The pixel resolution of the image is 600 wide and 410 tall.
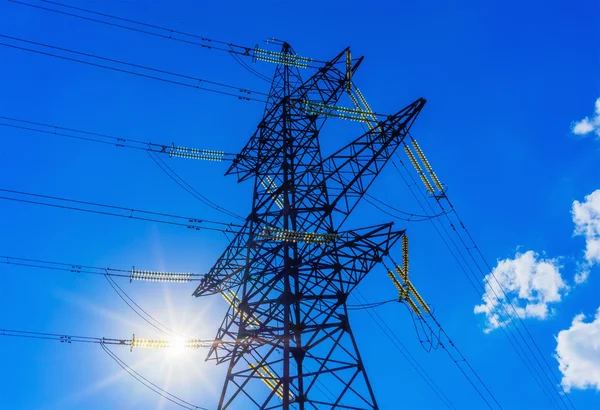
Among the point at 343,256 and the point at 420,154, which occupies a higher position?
the point at 420,154

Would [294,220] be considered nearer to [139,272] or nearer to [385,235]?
[385,235]

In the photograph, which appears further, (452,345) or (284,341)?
(452,345)

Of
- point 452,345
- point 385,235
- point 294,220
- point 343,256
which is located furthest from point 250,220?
point 452,345

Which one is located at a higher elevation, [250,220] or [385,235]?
[250,220]

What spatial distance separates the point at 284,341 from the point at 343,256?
348 centimetres

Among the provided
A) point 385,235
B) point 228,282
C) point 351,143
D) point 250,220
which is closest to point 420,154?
point 351,143

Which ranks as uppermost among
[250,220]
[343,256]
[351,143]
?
[351,143]

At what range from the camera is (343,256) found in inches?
635

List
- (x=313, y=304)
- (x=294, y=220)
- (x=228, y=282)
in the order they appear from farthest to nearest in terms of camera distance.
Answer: (x=228, y=282), (x=294, y=220), (x=313, y=304)

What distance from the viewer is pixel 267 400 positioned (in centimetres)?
1374

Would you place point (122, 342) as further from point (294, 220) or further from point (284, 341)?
point (294, 220)

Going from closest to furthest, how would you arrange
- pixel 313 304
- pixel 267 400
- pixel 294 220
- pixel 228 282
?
pixel 267 400
pixel 313 304
pixel 294 220
pixel 228 282

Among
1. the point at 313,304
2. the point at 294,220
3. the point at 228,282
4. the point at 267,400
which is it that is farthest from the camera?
the point at 228,282

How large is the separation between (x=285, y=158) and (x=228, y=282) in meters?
5.40
